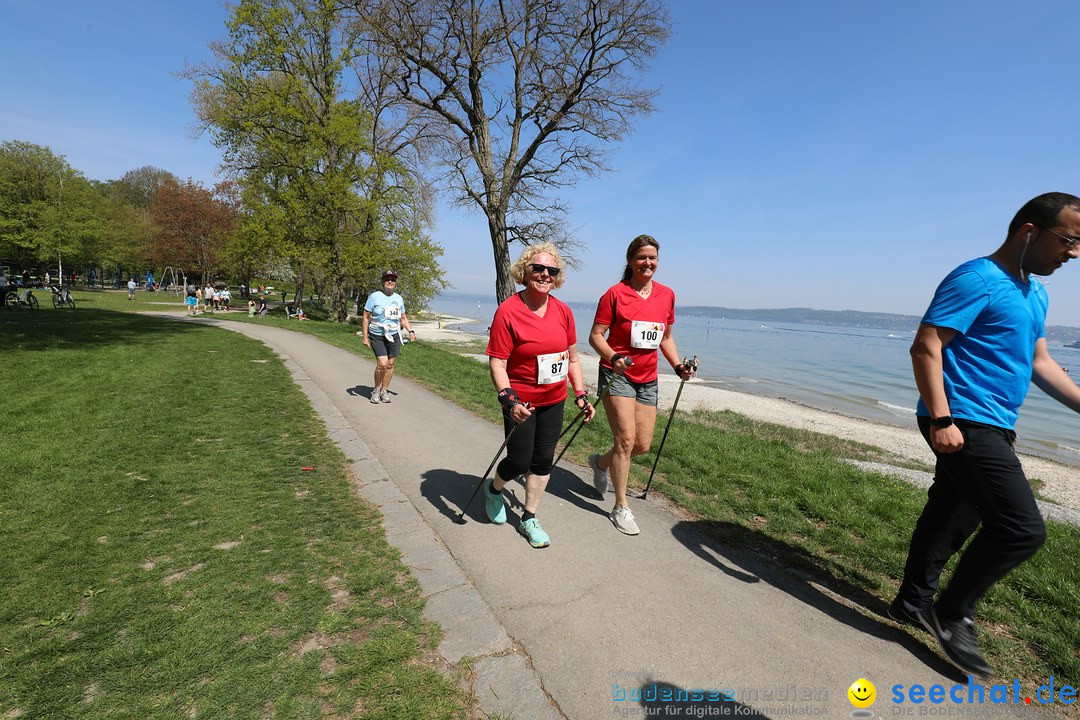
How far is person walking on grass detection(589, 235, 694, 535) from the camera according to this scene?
151 inches

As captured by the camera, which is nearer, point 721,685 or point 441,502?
point 721,685

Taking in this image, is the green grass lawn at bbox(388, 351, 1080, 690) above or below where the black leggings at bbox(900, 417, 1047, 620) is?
below

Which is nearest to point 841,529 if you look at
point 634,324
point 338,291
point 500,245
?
point 634,324

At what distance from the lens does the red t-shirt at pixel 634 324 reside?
3883 mm

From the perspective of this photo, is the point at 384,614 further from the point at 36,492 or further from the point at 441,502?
the point at 36,492

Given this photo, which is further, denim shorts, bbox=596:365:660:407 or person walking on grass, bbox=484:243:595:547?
denim shorts, bbox=596:365:660:407

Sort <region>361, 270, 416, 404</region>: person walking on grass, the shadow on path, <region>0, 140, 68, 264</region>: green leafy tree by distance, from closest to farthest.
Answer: <region>361, 270, 416, 404</region>: person walking on grass → the shadow on path → <region>0, 140, 68, 264</region>: green leafy tree

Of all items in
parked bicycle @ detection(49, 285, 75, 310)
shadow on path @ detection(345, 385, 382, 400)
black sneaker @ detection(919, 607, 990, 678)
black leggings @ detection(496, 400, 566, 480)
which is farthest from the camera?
parked bicycle @ detection(49, 285, 75, 310)

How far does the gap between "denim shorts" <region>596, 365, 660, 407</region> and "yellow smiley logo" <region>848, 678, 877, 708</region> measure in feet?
7.20

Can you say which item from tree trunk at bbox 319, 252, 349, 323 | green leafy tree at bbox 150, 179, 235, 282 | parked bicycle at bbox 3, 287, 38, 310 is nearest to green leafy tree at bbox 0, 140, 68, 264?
green leafy tree at bbox 150, 179, 235, 282

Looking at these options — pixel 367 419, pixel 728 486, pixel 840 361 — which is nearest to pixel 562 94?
pixel 367 419

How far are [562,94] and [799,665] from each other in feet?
53.1

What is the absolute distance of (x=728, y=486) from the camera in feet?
16.0

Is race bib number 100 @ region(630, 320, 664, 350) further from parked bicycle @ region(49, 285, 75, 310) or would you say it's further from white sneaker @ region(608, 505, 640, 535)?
parked bicycle @ region(49, 285, 75, 310)
